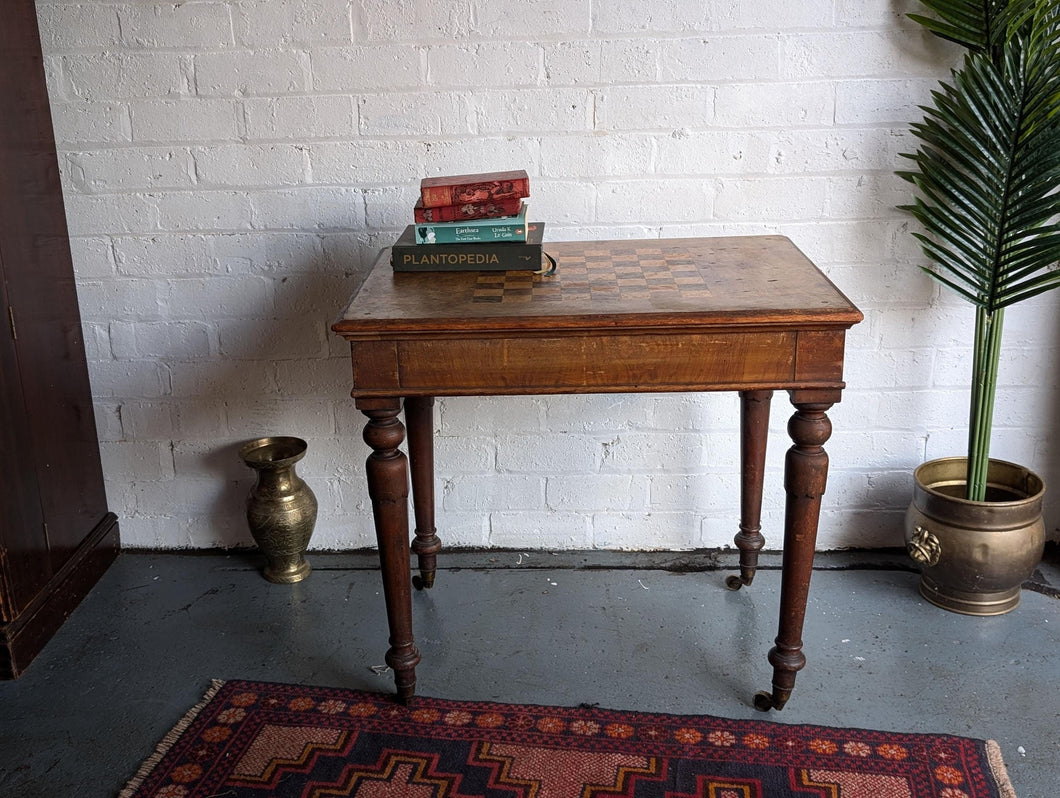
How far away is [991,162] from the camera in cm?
246

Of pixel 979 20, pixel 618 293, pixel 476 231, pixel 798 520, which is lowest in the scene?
pixel 798 520

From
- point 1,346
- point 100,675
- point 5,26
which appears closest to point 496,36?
point 5,26

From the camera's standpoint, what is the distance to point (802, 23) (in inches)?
100

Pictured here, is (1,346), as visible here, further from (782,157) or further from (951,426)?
(951,426)

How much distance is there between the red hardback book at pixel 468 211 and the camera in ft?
7.40

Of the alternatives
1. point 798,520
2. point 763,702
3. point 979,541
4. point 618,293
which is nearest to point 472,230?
point 618,293

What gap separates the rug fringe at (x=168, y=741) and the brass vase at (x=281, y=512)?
1.58 ft

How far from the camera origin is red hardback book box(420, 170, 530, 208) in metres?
2.24

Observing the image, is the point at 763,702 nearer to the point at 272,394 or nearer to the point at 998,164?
the point at 998,164

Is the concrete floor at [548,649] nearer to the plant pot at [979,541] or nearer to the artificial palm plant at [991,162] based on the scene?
the plant pot at [979,541]

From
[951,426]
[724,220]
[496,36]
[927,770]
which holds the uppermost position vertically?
[496,36]

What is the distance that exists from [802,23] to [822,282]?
31.3 inches

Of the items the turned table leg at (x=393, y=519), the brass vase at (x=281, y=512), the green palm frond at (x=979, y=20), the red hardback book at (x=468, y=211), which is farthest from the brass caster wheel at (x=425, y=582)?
the green palm frond at (x=979, y=20)

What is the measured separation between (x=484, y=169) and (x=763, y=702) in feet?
4.78
